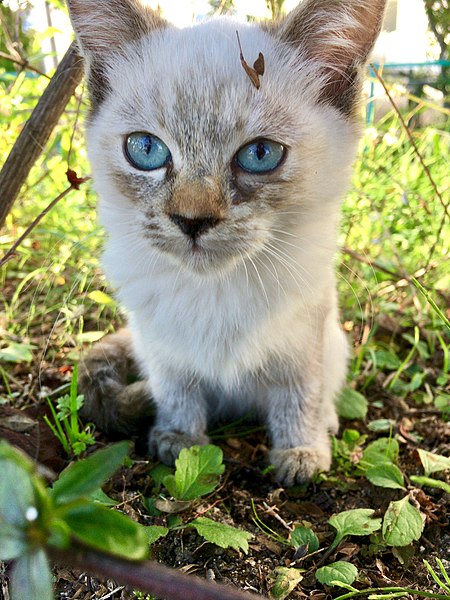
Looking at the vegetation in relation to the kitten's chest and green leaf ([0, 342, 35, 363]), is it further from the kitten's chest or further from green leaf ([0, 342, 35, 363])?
the kitten's chest

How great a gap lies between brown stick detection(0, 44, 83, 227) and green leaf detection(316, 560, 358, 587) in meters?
Result: 1.31

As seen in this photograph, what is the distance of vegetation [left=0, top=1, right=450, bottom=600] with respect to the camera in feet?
1.75

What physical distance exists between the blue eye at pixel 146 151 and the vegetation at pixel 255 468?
0.52m

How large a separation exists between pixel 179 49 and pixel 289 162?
0.41 meters

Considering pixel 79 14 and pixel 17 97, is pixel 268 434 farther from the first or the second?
pixel 17 97

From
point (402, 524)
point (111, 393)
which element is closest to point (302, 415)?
point (402, 524)

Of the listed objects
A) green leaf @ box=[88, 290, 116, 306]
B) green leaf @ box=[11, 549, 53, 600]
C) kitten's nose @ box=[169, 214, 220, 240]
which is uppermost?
kitten's nose @ box=[169, 214, 220, 240]

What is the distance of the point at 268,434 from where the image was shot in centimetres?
190

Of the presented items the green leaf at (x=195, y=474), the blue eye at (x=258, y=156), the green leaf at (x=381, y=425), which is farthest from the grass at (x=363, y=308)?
the blue eye at (x=258, y=156)

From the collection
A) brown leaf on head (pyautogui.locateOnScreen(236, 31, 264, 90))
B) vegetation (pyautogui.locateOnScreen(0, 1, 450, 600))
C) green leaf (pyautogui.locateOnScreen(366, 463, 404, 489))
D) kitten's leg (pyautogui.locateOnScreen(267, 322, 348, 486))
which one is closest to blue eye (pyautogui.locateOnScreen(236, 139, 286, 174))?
brown leaf on head (pyautogui.locateOnScreen(236, 31, 264, 90))

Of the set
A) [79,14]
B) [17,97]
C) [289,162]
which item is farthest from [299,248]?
[17,97]

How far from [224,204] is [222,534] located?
0.75 meters

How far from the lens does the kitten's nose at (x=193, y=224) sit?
1.25 metres

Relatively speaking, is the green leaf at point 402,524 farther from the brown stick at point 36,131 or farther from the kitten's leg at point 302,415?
the brown stick at point 36,131
